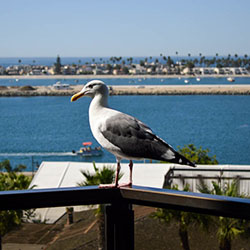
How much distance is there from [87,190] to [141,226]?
0.18m

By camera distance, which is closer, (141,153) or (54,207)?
(54,207)

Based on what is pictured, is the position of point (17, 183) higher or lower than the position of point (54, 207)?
lower

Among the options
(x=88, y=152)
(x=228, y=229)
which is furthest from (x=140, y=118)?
(x=228, y=229)

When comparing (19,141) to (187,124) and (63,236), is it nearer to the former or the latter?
A: (187,124)

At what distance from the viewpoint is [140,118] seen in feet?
124

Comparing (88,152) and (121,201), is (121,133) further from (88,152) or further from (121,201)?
(88,152)

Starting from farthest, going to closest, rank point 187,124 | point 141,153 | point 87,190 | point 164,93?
point 164,93, point 187,124, point 141,153, point 87,190

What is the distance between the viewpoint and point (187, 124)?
123 ft

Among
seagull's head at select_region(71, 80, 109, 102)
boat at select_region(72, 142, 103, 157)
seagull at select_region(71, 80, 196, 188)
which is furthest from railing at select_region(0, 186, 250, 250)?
boat at select_region(72, 142, 103, 157)

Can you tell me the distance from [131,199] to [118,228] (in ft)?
0.26

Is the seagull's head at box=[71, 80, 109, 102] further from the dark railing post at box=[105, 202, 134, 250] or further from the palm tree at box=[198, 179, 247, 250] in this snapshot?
the palm tree at box=[198, 179, 247, 250]

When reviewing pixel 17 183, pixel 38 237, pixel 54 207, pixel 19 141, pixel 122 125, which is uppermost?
pixel 122 125

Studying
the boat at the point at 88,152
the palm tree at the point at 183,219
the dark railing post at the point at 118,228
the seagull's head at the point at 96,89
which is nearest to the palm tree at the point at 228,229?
the palm tree at the point at 183,219

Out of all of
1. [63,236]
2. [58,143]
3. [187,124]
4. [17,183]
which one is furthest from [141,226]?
[187,124]
